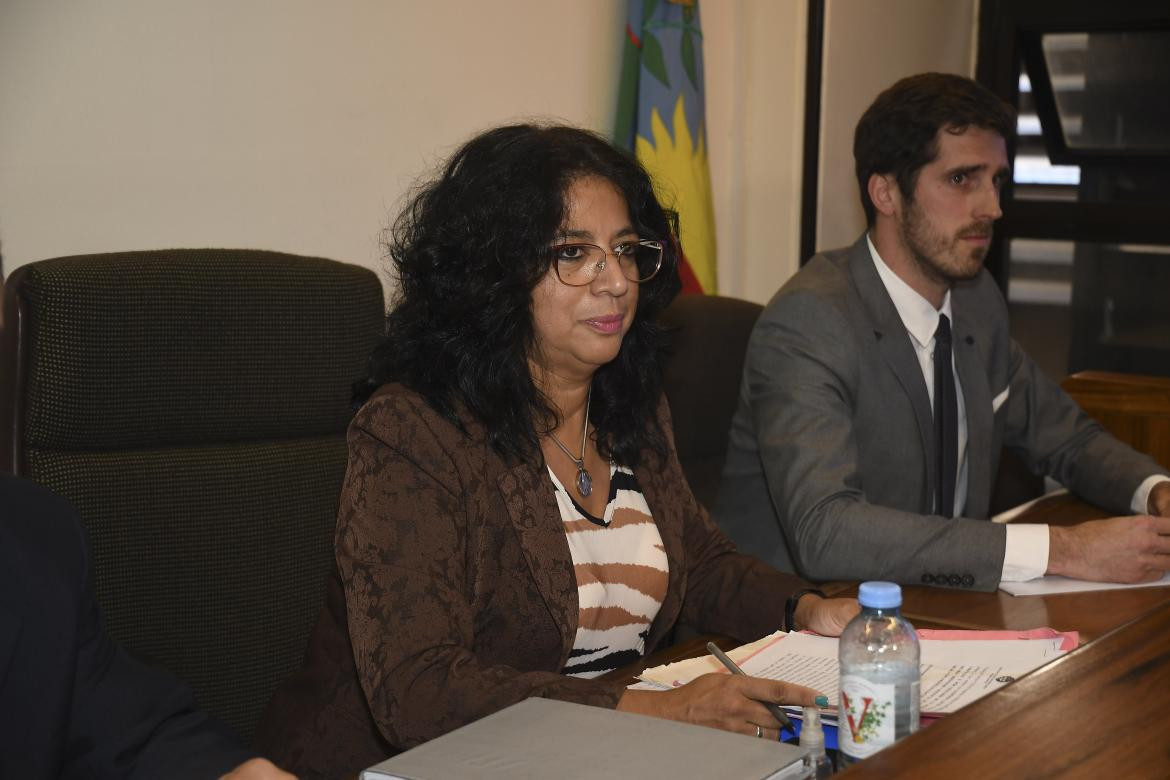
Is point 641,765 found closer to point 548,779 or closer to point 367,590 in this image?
point 548,779

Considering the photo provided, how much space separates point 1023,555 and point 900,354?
0.49 meters

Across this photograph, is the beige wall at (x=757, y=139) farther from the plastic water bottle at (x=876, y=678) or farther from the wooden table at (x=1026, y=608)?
the plastic water bottle at (x=876, y=678)

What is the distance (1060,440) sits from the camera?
2.67m

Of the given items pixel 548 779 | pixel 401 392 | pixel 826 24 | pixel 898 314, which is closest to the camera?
pixel 548 779

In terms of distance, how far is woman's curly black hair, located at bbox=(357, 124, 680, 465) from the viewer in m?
1.73

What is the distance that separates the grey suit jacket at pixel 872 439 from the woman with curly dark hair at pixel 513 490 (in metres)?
0.22

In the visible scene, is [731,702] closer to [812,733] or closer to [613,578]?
[812,733]

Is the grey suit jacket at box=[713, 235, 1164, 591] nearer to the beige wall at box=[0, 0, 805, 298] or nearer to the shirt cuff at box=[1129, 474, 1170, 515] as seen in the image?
the shirt cuff at box=[1129, 474, 1170, 515]

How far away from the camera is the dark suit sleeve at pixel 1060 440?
252 centimetres

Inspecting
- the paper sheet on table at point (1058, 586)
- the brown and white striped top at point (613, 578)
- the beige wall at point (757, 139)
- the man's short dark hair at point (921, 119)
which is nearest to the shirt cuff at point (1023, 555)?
the paper sheet on table at point (1058, 586)

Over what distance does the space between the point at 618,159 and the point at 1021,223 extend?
276 cm

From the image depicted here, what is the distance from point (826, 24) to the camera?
358cm

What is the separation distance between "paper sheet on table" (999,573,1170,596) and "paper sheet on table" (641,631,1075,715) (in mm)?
286

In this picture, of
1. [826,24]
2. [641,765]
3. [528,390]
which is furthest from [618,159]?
[826,24]
